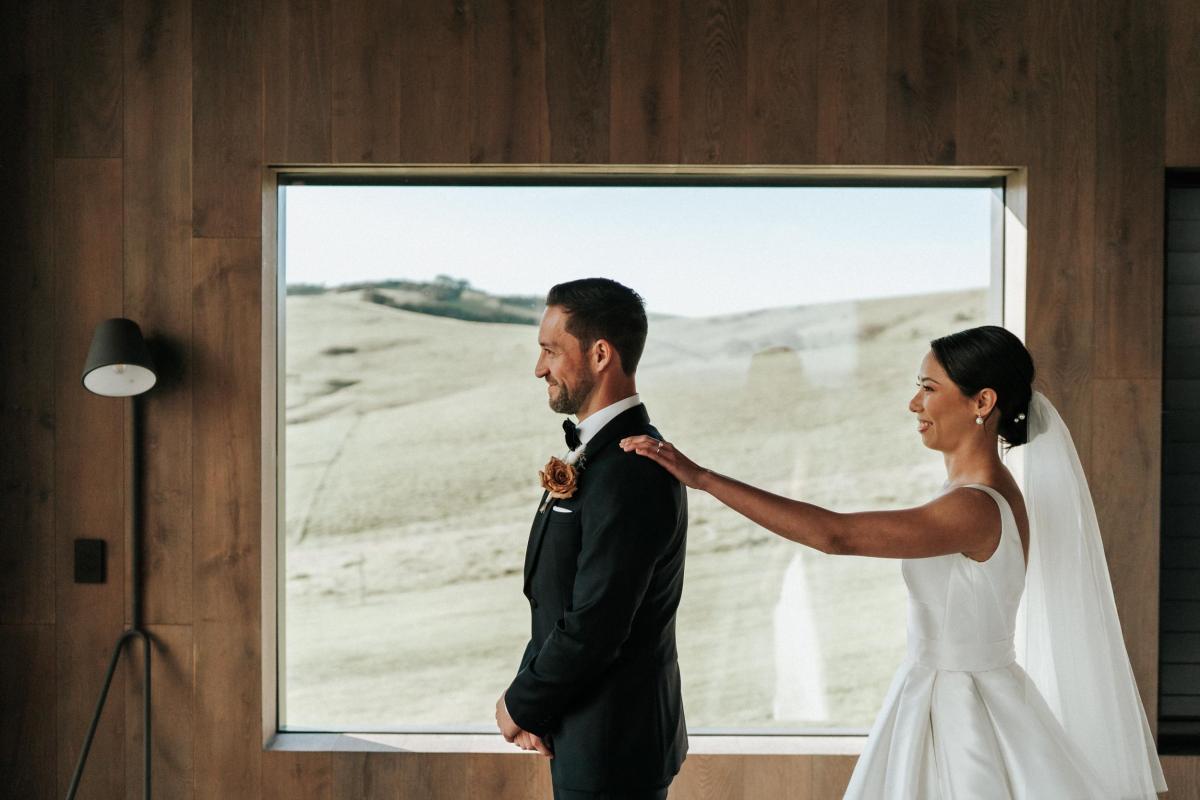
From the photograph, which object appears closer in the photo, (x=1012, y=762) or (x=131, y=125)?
(x=1012, y=762)

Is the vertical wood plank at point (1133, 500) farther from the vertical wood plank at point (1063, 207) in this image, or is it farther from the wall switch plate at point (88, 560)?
the wall switch plate at point (88, 560)

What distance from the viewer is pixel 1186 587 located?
8.71 ft

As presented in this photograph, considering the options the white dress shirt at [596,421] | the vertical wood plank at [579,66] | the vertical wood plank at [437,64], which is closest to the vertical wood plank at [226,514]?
the vertical wood plank at [437,64]

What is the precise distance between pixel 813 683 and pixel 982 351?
131cm

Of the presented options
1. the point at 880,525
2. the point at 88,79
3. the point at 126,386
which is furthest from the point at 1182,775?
the point at 88,79

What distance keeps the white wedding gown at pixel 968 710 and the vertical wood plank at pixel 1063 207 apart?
0.89 meters

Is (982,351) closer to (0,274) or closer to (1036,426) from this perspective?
(1036,426)

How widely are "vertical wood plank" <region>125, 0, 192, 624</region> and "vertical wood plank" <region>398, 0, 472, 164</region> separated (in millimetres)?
615

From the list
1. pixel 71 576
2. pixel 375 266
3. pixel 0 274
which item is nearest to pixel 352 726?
pixel 71 576

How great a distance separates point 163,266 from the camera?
8.40 ft

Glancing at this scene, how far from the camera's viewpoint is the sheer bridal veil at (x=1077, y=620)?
1.90m

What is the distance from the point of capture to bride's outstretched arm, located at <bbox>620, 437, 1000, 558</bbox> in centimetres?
178

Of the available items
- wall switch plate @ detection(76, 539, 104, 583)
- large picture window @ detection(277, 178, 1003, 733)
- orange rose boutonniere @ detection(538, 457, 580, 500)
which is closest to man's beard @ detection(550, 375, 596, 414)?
orange rose boutonniere @ detection(538, 457, 580, 500)

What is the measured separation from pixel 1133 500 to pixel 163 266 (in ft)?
9.15
